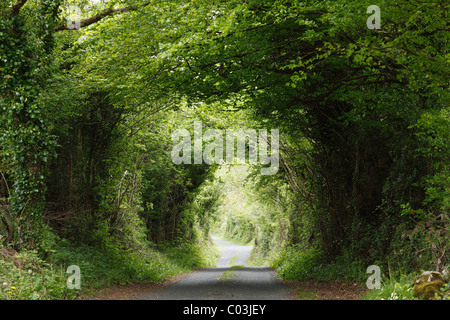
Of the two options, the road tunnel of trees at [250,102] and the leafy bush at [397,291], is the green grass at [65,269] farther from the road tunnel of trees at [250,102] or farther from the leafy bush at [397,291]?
the leafy bush at [397,291]

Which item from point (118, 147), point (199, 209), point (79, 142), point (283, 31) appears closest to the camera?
point (283, 31)

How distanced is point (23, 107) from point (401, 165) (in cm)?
961

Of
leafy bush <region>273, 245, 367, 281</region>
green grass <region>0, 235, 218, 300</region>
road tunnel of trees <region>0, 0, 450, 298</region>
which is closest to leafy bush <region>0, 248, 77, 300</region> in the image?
green grass <region>0, 235, 218, 300</region>

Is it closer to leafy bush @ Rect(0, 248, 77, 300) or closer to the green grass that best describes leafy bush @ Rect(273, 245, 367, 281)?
the green grass

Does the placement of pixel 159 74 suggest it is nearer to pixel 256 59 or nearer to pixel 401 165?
pixel 256 59

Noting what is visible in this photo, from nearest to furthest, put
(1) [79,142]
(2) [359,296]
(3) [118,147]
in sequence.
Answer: (2) [359,296] < (1) [79,142] < (3) [118,147]
